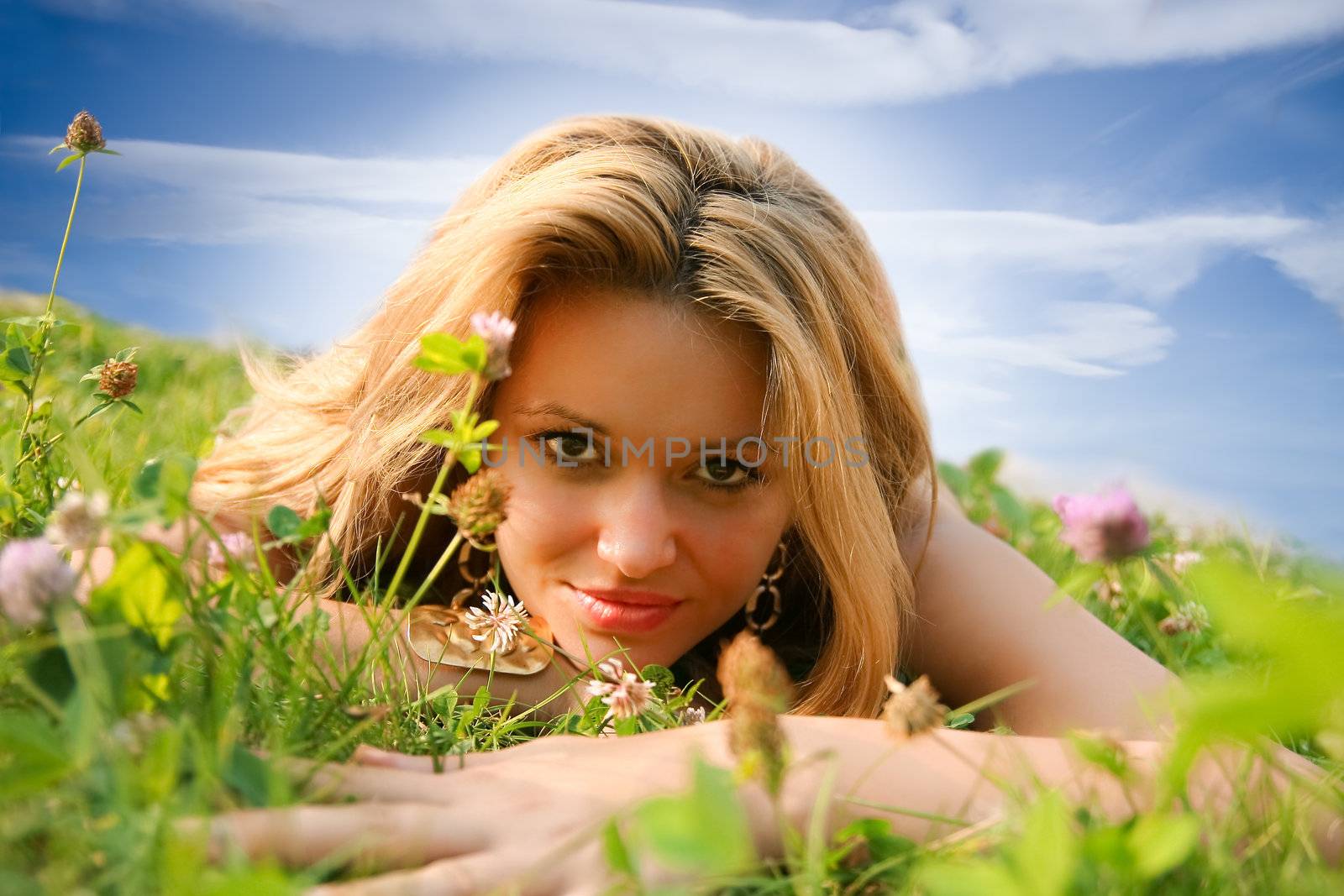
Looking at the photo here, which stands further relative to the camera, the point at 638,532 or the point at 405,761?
the point at 638,532

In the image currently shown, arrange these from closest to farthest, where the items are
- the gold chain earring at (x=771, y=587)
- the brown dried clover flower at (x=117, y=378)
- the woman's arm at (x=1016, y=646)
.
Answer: the brown dried clover flower at (x=117, y=378)
the woman's arm at (x=1016, y=646)
the gold chain earring at (x=771, y=587)

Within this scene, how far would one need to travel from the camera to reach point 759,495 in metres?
2.24

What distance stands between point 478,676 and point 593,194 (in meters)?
1.07

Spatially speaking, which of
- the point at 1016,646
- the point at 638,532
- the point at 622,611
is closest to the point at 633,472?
the point at 638,532

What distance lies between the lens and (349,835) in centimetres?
102

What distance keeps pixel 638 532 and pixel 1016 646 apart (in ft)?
2.90

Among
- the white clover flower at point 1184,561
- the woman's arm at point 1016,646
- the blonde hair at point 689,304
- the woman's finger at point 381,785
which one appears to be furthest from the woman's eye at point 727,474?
the white clover flower at point 1184,561

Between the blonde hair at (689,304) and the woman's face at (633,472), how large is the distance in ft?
0.26

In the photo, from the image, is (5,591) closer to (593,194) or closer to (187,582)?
(187,582)

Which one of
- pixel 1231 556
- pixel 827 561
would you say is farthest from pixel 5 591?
pixel 1231 556

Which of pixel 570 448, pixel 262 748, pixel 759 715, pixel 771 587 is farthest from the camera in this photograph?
pixel 771 587

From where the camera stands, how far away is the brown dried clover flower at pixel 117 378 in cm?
190

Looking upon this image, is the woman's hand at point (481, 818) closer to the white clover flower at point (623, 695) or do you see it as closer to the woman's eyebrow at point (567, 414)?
the white clover flower at point (623, 695)

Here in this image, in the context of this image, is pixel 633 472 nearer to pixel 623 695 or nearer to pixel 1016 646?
pixel 623 695
